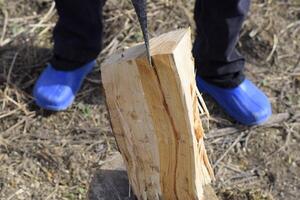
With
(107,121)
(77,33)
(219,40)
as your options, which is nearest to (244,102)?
(219,40)

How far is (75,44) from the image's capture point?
2.24 m

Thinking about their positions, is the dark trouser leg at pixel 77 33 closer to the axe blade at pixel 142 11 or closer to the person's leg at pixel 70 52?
the person's leg at pixel 70 52

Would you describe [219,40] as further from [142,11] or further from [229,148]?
[142,11]

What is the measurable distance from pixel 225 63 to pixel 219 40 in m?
0.13

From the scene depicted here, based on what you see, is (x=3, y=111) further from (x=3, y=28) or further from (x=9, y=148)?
(x=3, y=28)

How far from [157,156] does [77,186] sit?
769 millimetres

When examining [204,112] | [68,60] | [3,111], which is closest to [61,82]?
[68,60]

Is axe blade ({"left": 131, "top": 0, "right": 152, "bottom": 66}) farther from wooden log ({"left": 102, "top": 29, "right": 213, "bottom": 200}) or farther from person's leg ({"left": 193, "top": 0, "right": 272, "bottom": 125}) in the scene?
person's leg ({"left": 193, "top": 0, "right": 272, "bottom": 125})

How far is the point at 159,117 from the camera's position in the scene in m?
1.34

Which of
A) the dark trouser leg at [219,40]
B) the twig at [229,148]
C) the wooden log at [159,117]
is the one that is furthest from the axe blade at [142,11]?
the twig at [229,148]

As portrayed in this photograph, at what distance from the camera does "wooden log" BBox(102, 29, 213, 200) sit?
1.26 metres

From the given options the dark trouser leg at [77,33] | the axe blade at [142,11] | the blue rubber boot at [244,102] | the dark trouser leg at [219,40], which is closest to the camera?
the axe blade at [142,11]

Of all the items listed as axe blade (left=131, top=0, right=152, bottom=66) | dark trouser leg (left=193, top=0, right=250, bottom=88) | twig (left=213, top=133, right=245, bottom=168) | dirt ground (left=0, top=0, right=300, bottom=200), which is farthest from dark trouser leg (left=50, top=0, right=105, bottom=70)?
axe blade (left=131, top=0, right=152, bottom=66)

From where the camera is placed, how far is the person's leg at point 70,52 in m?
2.14
